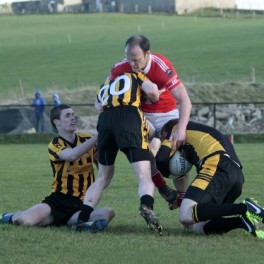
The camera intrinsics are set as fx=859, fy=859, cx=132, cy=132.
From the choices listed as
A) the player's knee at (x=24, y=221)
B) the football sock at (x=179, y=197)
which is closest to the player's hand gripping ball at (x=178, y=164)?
the football sock at (x=179, y=197)

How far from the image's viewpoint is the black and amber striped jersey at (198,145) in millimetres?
7957

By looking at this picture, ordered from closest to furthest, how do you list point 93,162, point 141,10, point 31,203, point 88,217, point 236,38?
point 88,217, point 93,162, point 31,203, point 236,38, point 141,10

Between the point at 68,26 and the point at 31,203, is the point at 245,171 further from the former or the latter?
the point at 68,26

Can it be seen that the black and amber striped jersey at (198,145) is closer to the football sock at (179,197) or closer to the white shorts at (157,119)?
the white shorts at (157,119)

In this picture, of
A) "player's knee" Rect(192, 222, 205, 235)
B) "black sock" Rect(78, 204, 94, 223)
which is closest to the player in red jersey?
"player's knee" Rect(192, 222, 205, 235)

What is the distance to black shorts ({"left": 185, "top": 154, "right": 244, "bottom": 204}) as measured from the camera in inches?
307

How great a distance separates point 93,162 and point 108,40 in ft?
201

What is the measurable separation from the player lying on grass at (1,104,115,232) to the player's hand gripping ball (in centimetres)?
79

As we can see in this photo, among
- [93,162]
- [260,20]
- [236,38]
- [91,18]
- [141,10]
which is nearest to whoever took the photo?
[93,162]

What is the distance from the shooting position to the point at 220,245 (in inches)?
284

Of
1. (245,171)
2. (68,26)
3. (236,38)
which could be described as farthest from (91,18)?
(245,171)

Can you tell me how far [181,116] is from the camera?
808 centimetres

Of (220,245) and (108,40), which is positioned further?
(108,40)

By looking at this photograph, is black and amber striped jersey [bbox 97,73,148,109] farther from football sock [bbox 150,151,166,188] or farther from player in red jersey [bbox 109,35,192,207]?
football sock [bbox 150,151,166,188]
